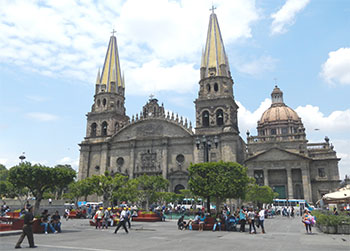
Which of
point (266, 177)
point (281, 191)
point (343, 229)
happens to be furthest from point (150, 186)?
point (281, 191)

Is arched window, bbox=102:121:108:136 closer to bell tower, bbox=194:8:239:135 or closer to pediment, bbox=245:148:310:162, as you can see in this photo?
bell tower, bbox=194:8:239:135

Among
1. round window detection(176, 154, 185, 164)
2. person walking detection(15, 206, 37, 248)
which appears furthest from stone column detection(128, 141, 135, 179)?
person walking detection(15, 206, 37, 248)

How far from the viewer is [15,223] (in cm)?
1565

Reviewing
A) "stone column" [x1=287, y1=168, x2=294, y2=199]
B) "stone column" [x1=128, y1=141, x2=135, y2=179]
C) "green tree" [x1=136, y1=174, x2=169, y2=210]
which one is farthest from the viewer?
"stone column" [x1=128, y1=141, x2=135, y2=179]

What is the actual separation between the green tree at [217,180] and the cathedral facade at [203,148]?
20252 mm

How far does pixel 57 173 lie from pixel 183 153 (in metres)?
28.1

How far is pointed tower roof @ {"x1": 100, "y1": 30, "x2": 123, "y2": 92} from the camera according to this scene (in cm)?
5484

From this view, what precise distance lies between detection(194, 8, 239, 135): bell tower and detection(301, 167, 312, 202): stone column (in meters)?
11.3

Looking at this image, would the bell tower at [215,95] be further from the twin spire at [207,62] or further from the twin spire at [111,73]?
the twin spire at [111,73]

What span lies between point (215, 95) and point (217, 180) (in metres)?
27.0

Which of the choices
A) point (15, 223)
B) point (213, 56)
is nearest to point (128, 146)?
point (213, 56)

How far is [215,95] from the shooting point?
4712cm

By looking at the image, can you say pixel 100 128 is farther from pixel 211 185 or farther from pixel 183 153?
pixel 211 185

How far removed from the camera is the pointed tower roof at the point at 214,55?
48.1m
